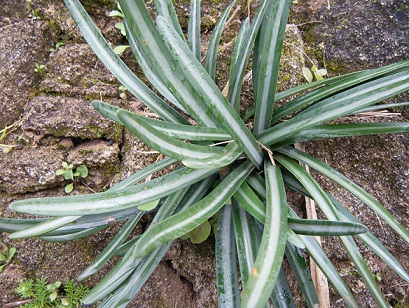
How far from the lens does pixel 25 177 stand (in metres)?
1.14

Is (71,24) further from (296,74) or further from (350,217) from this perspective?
Result: (350,217)

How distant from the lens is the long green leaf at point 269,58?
769mm

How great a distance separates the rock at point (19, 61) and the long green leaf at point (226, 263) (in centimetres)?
92

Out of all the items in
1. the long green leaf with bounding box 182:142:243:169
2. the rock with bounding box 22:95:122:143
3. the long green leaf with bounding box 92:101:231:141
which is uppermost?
the long green leaf with bounding box 92:101:231:141

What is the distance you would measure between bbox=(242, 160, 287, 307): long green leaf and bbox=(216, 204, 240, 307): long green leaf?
20 cm

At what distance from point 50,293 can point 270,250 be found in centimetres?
93

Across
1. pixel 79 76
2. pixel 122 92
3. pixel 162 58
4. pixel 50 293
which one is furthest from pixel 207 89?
pixel 50 293

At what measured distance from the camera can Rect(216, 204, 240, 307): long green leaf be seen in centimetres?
83

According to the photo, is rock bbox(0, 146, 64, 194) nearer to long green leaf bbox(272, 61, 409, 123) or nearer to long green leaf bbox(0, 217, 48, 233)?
long green leaf bbox(0, 217, 48, 233)

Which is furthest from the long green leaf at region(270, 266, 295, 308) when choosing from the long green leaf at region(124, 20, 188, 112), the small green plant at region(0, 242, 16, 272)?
the small green plant at region(0, 242, 16, 272)

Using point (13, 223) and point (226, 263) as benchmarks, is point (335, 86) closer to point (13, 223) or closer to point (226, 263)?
point (226, 263)

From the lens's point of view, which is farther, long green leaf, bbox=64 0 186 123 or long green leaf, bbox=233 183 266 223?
long green leaf, bbox=64 0 186 123

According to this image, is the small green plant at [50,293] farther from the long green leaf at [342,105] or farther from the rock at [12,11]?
the rock at [12,11]

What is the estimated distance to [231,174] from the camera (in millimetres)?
836
